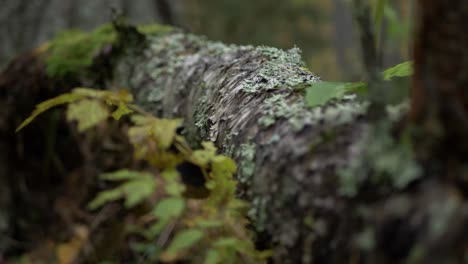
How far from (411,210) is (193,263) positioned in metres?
0.84

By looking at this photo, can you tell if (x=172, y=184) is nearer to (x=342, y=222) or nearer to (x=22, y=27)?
(x=342, y=222)

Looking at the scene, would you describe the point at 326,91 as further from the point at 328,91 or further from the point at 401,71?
the point at 401,71

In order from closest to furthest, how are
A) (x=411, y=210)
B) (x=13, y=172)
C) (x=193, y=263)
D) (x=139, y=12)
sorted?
(x=411, y=210), (x=193, y=263), (x=13, y=172), (x=139, y=12)

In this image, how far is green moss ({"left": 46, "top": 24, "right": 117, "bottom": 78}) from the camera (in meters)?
2.90

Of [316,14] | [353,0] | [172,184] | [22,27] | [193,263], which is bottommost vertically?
[193,263]

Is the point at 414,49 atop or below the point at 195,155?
atop

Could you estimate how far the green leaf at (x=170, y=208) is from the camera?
1165 mm

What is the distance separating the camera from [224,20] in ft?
23.4

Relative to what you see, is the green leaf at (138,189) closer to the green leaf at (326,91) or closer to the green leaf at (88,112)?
the green leaf at (88,112)

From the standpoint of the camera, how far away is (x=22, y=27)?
3.85 m

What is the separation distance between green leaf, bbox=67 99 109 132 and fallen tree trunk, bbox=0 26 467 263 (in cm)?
40

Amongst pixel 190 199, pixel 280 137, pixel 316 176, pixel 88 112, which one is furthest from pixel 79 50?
pixel 316 176

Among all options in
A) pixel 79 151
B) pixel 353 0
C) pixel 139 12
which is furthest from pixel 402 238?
pixel 139 12

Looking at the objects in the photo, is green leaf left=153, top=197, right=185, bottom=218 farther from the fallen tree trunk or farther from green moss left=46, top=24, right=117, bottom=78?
green moss left=46, top=24, right=117, bottom=78
